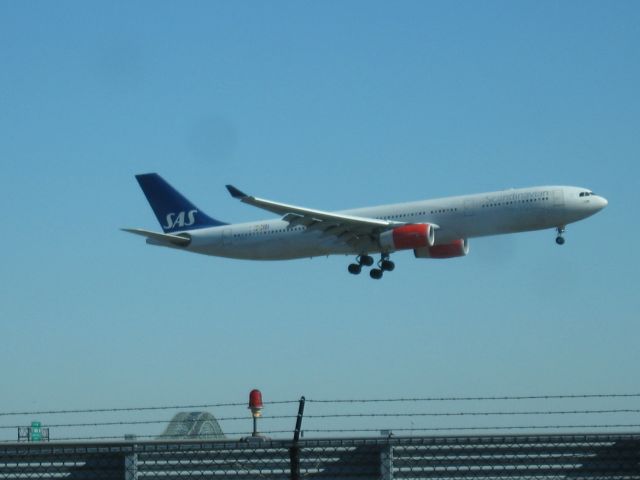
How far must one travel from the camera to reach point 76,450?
17.0 m

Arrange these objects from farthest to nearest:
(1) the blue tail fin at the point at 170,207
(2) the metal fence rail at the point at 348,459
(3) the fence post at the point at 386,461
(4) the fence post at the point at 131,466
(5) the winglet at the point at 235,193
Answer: (1) the blue tail fin at the point at 170,207 → (5) the winglet at the point at 235,193 → (4) the fence post at the point at 131,466 → (3) the fence post at the point at 386,461 → (2) the metal fence rail at the point at 348,459

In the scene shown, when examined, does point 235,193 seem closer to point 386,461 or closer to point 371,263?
point 371,263

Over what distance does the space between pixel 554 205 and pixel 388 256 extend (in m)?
10.4

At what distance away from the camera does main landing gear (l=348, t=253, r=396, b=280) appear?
6181cm

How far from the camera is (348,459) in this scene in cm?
1652

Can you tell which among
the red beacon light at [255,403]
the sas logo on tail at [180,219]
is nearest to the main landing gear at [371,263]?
the sas logo on tail at [180,219]

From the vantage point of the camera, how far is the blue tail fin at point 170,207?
70094mm

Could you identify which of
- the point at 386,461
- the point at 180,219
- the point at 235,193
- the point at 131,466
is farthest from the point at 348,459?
the point at 180,219

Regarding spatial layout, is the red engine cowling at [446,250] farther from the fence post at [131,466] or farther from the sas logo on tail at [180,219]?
the fence post at [131,466]

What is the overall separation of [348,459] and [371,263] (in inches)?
1818

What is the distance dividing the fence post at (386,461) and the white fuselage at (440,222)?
40.2 meters

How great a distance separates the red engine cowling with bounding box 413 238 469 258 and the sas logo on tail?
1493 cm

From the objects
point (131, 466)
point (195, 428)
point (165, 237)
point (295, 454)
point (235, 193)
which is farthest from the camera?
point (165, 237)

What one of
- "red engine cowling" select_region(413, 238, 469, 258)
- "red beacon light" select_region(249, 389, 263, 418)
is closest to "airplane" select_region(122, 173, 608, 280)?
"red engine cowling" select_region(413, 238, 469, 258)
